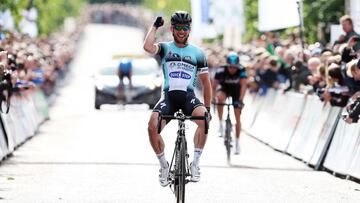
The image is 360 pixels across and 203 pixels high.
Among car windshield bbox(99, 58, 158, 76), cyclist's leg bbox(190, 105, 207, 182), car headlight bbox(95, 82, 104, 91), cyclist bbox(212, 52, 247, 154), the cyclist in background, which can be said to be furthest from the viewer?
car windshield bbox(99, 58, 158, 76)

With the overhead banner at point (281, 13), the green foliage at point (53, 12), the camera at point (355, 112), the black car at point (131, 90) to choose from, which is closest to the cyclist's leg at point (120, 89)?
the black car at point (131, 90)

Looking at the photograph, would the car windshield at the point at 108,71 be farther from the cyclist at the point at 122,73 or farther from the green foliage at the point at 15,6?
the green foliage at the point at 15,6

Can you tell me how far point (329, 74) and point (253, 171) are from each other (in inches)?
72.0

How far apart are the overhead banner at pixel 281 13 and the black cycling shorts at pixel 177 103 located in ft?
40.7

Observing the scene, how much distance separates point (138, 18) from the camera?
17050 cm

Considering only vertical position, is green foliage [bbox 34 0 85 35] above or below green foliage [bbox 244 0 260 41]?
below

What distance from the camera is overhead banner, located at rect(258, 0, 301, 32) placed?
89.0 ft

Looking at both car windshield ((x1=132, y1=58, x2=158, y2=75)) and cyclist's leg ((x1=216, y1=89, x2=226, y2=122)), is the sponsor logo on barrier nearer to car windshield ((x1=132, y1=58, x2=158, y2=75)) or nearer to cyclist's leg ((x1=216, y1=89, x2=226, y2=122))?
cyclist's leg ((x1=216, y1=89, x2=226, y2=122))

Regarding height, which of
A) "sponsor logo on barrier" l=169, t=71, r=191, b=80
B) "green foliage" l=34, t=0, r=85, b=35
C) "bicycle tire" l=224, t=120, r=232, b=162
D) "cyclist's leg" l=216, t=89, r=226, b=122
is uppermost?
"sponsor logo on barrier" l=169, t=71, r=191, b=80

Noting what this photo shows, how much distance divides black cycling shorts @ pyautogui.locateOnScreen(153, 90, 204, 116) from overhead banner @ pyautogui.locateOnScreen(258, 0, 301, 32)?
1241 centimetres

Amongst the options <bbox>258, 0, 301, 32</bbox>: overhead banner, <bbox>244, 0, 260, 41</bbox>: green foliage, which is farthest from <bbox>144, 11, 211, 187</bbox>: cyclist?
<bbox>244, 0, 260, 41</bbox>: green foliage

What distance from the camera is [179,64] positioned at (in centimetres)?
1459

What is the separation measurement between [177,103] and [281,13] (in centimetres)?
1297

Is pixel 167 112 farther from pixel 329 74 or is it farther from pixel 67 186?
pixel 329 74
